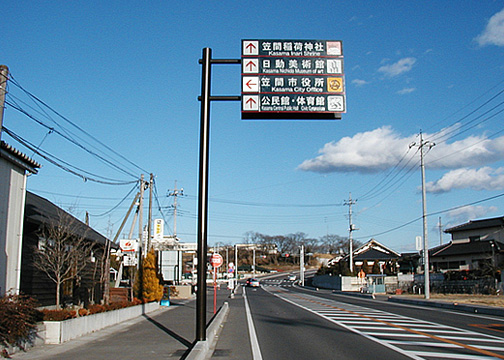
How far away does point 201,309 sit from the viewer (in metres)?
10.6

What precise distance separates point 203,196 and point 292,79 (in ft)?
12.0

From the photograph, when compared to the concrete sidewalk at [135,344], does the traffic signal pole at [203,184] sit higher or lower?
higher

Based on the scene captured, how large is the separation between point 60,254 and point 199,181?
7.86 m

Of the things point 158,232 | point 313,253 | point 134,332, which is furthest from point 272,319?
point 313,253

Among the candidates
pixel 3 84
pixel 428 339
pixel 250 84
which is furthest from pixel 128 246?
pixel 428 339

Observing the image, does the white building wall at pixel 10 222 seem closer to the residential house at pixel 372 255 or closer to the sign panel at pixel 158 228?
the sign panel at pixel 158 228

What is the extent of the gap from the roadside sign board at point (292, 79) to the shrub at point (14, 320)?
6.63 m

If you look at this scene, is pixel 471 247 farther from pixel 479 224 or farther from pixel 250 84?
pixel 250 84

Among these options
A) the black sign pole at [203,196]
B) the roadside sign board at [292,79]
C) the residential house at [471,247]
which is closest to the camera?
the black sign pole at [203,196]

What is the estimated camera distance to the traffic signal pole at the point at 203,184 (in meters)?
10.7

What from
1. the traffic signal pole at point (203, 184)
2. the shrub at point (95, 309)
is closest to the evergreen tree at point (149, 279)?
the shrub at point (95, 309)

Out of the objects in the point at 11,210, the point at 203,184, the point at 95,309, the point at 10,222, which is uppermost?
the point at 203,184

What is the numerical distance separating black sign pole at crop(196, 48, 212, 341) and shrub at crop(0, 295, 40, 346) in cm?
383

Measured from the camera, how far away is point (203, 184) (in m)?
11.1
